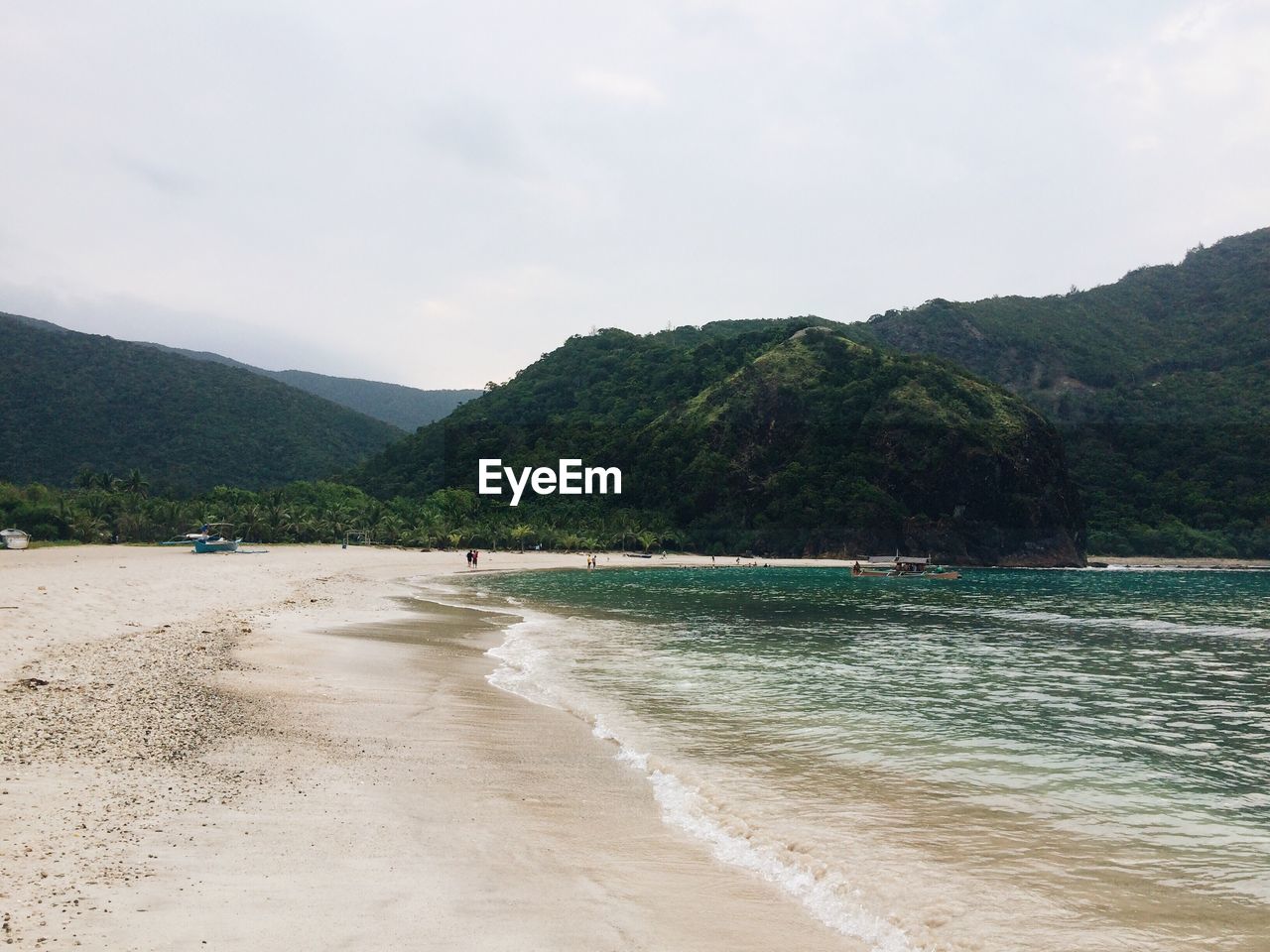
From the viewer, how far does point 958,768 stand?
40.6 ft

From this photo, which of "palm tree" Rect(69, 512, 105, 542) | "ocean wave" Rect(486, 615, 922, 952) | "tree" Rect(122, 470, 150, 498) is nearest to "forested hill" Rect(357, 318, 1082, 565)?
"tree" Rect(122, 470, 150, 498)

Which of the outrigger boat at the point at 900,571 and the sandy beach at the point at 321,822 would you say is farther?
the outrigger boat at the point at 900,571

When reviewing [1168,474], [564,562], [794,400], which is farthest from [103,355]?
[1168,474]

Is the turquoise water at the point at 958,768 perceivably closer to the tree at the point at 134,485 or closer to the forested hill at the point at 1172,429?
the tree at the point at 134,485

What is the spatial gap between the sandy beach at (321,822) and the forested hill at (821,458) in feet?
387

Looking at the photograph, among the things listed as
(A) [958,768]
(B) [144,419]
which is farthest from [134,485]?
(A) [958,768]

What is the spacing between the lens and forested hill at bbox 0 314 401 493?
431ft

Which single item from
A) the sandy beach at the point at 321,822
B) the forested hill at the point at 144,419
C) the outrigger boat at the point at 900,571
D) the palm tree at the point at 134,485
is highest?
the forested hill at the point at 144,419

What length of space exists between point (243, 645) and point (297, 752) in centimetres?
1179

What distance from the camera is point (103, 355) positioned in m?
154

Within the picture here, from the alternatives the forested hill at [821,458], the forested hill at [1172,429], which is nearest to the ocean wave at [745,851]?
the forested hill at [821,458]

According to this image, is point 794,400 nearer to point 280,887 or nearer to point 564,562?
point 564,562

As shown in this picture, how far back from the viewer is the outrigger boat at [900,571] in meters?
89.1

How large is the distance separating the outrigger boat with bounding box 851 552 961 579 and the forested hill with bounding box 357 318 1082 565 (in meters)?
30.9
